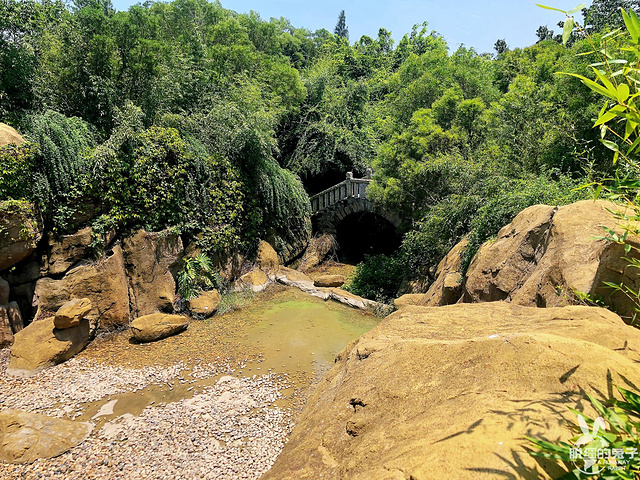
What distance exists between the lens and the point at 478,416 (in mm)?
1845

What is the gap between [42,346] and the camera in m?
6.34

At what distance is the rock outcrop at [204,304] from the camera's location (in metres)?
8.54

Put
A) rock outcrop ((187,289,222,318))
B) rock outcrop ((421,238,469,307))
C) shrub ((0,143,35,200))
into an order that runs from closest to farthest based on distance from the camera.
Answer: rock outcrop ((421,238,469,307)) → shrub ((0,143,35,200)) → rock outcrop ((187,289,222,318))

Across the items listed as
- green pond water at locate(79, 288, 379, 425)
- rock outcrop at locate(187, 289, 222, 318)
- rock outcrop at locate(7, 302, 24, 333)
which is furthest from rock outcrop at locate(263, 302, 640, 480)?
rock outcrop at locate(7, 302, 24, 333)

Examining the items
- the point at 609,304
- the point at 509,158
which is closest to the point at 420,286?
the point at 509,158

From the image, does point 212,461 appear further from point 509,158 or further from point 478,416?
point 509,158

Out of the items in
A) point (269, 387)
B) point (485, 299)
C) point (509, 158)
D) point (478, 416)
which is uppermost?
point (509, 158)

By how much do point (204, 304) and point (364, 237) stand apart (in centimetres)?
1008

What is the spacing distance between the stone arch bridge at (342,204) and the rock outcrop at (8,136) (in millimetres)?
9543

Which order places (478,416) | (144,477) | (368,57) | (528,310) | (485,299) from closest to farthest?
Result: (478,416)
(528,310)
(144,477)
(485,299)
(368,57)

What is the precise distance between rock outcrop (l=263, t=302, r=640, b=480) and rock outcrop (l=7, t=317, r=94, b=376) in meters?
5.30

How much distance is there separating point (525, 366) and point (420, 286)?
764 cm

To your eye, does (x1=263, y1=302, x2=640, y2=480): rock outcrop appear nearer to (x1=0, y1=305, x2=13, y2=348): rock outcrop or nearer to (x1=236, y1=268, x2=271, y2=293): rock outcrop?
(x1=0, y1=305, x2=13, y2=348): rock outcrop

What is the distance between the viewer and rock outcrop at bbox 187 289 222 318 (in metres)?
8.54
